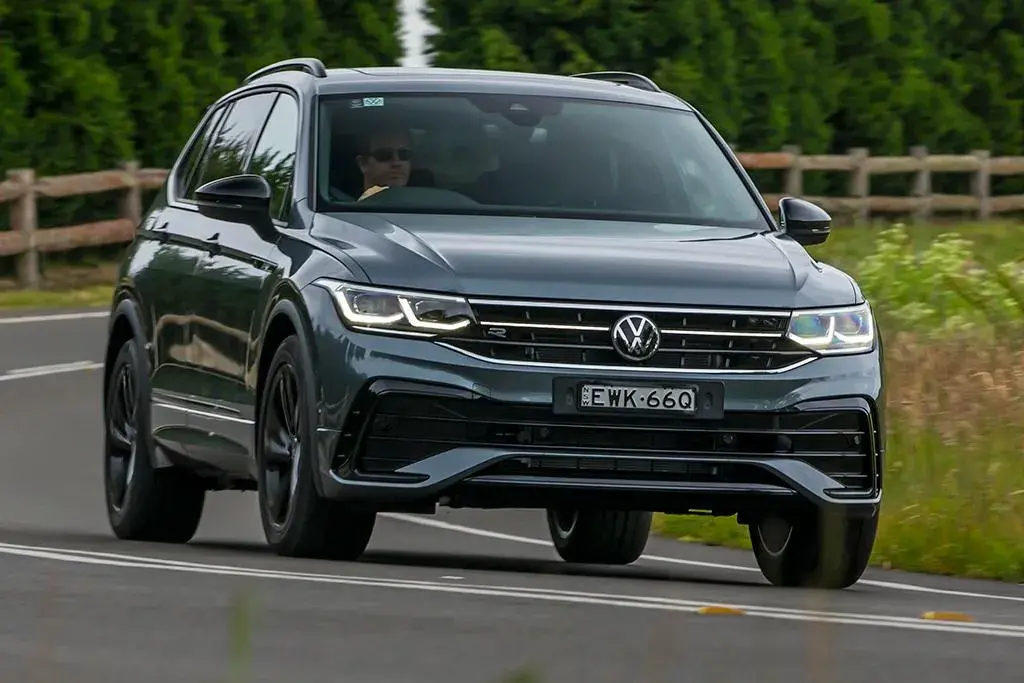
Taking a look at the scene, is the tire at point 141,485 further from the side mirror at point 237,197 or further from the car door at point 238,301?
the side mirror at point 237,197

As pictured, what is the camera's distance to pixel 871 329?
10.1 meters

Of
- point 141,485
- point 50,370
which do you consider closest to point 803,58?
point 50,370

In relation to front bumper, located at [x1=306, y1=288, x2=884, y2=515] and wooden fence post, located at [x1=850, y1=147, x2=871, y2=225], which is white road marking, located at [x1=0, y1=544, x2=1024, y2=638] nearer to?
front bumper, located at [x1=306, y1=288, x2=884, y2=515]

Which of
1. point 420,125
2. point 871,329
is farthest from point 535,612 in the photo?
point 420,125

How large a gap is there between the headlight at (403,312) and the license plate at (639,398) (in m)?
0.43

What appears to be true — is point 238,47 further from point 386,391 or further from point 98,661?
point 98,661

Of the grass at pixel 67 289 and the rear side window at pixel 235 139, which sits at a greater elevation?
the rear side window at pixel 235 139

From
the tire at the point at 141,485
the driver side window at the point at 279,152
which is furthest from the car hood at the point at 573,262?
the tire at the point at 141,485

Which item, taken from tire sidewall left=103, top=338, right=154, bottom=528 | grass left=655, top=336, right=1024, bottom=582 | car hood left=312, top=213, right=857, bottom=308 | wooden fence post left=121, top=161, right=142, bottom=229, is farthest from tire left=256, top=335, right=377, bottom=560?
wooden fence post left=121, top=161, right=142, bottom=229

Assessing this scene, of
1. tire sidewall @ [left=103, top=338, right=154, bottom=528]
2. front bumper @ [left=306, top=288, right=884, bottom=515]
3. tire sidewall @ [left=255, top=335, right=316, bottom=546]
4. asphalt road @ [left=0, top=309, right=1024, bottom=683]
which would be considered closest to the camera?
asphalt road @ [left=0, top=309, right=1024, bottom=683]

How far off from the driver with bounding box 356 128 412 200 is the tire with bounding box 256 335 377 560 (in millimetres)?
769

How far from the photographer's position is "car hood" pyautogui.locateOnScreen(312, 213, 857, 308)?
31.2 feet

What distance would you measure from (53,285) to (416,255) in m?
18.1

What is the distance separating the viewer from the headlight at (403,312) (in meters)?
9.45
